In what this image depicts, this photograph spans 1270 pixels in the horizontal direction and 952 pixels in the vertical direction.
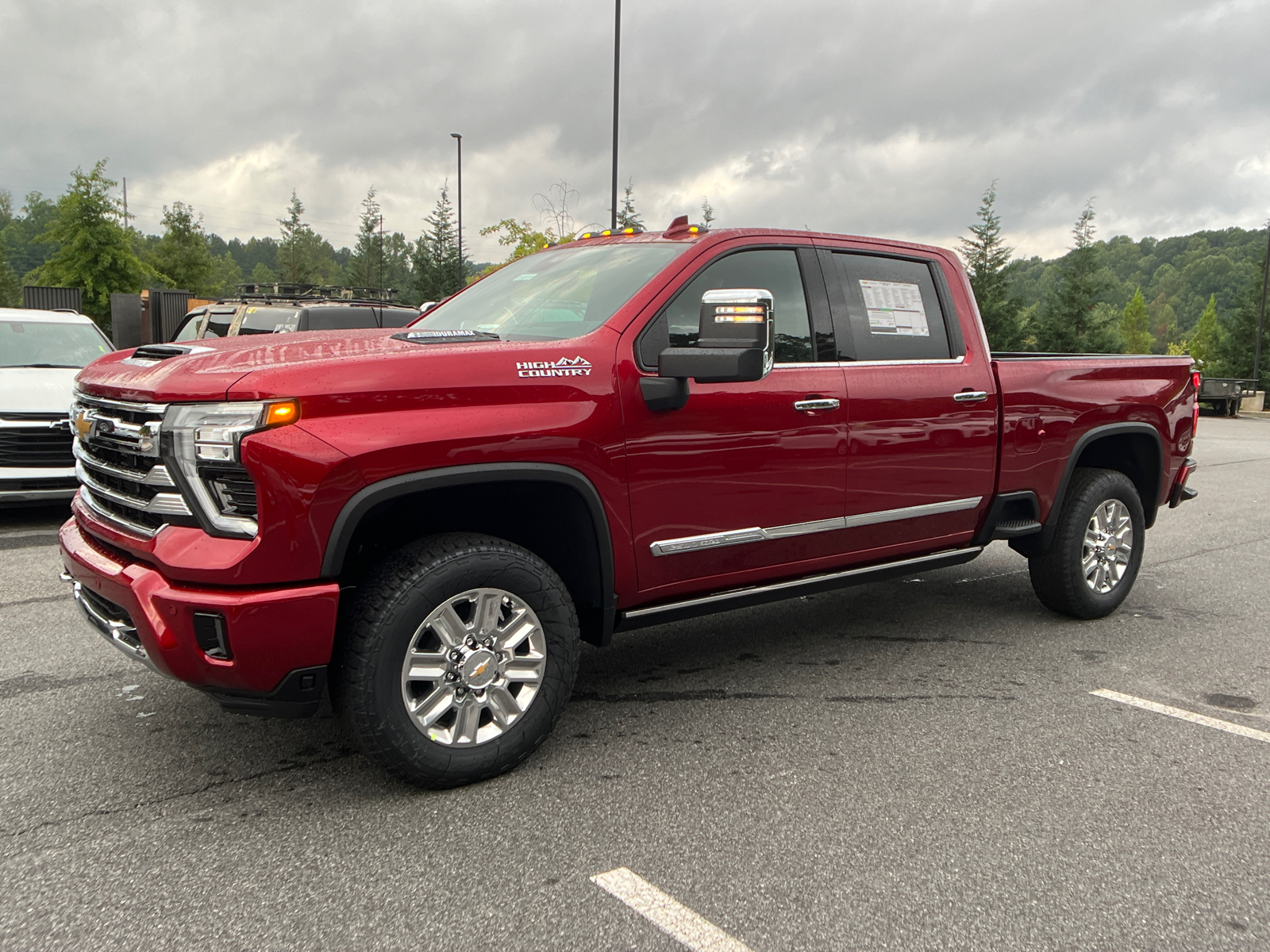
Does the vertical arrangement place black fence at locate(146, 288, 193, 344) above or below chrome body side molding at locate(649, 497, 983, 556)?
above

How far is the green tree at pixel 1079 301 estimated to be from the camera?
2064 inches

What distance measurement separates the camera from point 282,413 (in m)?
2.84

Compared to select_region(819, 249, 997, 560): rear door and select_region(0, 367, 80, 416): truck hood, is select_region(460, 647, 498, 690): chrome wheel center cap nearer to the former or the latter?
select_region(819, 249, 997, 560): rear door

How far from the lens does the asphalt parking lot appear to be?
252 centimetres

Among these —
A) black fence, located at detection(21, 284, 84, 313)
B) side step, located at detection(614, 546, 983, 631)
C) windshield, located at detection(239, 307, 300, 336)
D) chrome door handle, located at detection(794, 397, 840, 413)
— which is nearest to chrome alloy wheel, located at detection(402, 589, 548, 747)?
side step, located at detection(614, 546, 983, 631)

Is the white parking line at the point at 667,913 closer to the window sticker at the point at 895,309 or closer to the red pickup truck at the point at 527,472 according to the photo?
the red pickup truck at the point at 527,472

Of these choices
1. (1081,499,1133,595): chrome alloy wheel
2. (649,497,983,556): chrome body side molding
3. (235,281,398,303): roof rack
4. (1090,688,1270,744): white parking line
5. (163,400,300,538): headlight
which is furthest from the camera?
(235,281,398,303): roof rack

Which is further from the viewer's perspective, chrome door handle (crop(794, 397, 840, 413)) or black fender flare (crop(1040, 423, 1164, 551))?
black fender flare (crop(1040, 423, 1164, 551))

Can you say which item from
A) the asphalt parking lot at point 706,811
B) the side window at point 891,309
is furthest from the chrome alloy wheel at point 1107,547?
the side window at point 891,309

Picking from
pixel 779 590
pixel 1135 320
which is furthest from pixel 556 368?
pixel 1135 320

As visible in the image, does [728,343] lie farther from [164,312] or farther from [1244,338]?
[1244,338]

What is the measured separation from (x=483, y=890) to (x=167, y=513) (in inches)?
56.7

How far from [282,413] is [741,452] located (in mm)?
1706

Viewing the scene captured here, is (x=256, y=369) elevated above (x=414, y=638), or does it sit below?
above
